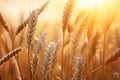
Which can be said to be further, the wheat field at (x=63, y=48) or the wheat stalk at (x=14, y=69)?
the wheat stalk at (x=14, y=69)

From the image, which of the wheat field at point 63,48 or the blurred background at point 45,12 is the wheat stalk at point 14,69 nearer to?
the wheat field at point 63,48

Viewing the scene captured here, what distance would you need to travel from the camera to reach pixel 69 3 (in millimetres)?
1164

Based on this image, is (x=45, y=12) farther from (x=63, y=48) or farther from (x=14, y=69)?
(x=63, y=48)

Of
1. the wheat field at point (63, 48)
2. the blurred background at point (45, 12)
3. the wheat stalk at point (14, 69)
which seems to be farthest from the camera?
the blurred background at point (45, 12)

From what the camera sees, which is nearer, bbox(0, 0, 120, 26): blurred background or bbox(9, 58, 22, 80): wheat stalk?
bbox(9, 58, 22, 80): wheat stalk

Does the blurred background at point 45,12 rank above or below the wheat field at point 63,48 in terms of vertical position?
above

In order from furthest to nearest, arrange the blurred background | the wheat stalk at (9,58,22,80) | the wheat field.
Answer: the blurred background < the wheat stalk at (9,58,22,80) < the wheat field

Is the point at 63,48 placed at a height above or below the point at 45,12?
below

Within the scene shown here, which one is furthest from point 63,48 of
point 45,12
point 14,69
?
point 45,12

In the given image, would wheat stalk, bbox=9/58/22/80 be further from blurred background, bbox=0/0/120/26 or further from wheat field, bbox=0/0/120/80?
blurred background, bbox=0/0/120/26

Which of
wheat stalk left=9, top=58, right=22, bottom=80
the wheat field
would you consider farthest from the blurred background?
wheat stalk left=9, top=58, right=22, bottom=80

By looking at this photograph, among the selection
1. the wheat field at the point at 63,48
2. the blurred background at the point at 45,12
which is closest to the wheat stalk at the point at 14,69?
the wheat field at the point at 63,48

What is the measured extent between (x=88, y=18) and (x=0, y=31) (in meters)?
0.41

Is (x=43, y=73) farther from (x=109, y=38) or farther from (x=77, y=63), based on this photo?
(x=109, y=38)
